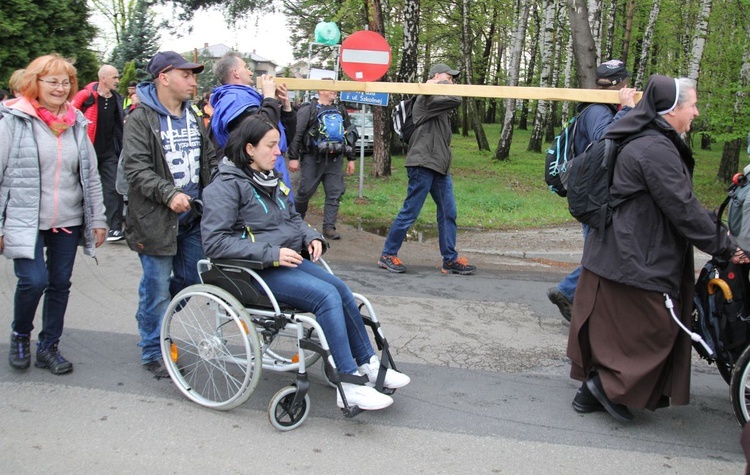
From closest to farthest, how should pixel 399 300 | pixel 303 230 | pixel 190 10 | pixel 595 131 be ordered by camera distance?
pixel 303 230, pixel 595 131, pixel 399 300, pixel 190 10

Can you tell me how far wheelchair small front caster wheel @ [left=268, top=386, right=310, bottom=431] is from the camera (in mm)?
3775

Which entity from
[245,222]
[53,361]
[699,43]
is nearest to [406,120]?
[245,222]

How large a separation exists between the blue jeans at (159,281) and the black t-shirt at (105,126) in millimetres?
4016

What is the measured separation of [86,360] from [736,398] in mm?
3941

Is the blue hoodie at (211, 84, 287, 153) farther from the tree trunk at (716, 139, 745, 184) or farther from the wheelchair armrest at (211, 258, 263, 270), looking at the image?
the tree trunk at (716, 139, 745, 184)

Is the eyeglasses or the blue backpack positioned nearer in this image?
the eyeglasses

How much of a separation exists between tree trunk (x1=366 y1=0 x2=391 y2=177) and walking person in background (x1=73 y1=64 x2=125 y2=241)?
299 inches

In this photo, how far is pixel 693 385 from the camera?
4.71 meters

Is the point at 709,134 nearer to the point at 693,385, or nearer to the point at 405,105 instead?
the point at 405,105

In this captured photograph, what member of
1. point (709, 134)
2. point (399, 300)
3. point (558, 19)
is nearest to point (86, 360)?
point (399, 300)

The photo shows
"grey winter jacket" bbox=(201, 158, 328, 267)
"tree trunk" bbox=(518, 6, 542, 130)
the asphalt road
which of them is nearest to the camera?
the asphalt road

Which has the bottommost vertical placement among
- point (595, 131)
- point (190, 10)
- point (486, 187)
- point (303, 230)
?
point (486, 187)

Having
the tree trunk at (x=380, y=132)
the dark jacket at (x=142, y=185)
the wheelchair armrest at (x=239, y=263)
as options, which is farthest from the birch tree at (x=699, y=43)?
the wheelchair armrest at (x=239, y=263)

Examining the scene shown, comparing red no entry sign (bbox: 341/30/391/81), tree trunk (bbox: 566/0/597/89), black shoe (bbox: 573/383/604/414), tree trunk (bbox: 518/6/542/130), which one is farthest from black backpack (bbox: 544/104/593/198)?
tree trunk (bbox: 518/6/542/130)
